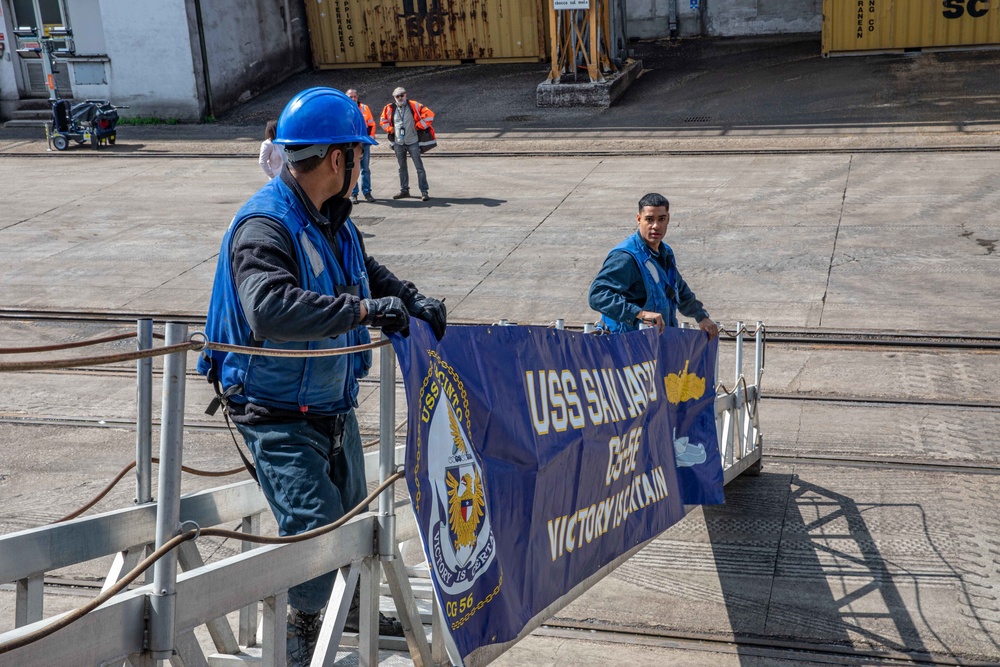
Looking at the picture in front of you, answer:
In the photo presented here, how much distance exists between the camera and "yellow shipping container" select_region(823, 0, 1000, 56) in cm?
2491

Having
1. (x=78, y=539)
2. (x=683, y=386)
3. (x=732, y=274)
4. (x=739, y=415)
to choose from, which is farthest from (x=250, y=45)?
(x=78, y=539)

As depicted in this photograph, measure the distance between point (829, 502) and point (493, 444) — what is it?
13.8ft

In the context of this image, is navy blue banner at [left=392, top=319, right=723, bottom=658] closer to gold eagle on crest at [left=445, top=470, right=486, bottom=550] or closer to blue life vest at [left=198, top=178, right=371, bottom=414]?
gold eagle on crest at [left=445, top=470, right=486, bottom=550]

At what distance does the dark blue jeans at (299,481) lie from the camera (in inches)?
146

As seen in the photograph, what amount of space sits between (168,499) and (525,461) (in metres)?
1.59

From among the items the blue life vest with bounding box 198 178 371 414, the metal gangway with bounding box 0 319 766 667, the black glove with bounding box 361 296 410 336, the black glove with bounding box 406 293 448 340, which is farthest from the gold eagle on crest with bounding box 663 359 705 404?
the black glove with bounding box 361 296 410 336

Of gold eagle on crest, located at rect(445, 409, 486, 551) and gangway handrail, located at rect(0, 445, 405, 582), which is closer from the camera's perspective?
gangway handrail, located at rect(0, 445, 405, 582)

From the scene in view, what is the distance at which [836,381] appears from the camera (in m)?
9.78

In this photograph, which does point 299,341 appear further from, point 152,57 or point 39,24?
point 39,24

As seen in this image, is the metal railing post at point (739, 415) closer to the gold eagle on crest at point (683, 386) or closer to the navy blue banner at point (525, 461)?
the gold eagle on crest at point (683, 386)

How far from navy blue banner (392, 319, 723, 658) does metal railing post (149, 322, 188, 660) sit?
80 centimetres

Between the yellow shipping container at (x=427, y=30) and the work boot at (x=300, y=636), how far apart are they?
82.7 feet

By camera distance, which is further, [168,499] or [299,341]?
[299,341]

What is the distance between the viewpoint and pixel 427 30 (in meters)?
28.0
